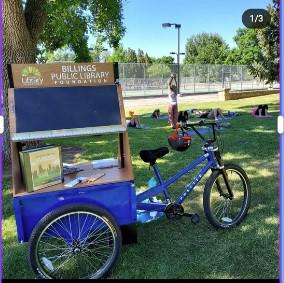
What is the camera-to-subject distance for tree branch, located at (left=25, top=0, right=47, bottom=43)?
6.93m

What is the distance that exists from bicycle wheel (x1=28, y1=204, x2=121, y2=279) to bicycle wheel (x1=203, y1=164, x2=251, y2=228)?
1.07 metres

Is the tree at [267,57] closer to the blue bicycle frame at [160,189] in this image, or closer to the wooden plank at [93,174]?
the blue bicycle frame at [160,189]

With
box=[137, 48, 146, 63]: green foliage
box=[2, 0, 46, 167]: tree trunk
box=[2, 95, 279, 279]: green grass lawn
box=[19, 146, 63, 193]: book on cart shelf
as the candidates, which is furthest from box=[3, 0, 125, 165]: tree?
box=[137, 48, 146, 63]: green foliage

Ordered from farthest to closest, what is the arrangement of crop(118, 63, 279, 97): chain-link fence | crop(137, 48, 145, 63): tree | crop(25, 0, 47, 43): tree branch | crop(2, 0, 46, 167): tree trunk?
crop(137, 48, 145, 63): tree
crop(118, 63, 279, 97): chain-link fence
crop(25, 0, 47, 43): tree branch
crop(2, 0, 46, 167): tree trunk

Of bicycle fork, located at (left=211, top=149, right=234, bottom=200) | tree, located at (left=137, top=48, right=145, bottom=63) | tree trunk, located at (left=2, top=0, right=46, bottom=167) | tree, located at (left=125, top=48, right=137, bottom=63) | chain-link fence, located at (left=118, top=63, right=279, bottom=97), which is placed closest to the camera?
bicycle fork, located at (left=211, top=149, right=234, bottom=200)

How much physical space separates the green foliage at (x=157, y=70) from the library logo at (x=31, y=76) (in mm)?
26653

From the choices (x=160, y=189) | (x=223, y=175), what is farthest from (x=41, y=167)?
(x=223, y=175)

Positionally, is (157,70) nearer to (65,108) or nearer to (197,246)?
(197,246)

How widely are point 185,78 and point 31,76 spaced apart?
1180 inches

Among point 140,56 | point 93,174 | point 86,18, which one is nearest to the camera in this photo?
point 93,174

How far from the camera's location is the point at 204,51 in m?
49.5

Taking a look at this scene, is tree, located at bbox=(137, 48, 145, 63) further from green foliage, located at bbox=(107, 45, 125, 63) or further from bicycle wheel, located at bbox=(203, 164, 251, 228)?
bicycle wheel, located at bbox=(203, 164, 251, 228)

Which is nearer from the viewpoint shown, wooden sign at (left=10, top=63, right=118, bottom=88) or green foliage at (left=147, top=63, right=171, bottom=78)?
wooden sign at (left=10, top=63, right=118, bottom=88)

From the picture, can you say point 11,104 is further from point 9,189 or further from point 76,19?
point 76,19
